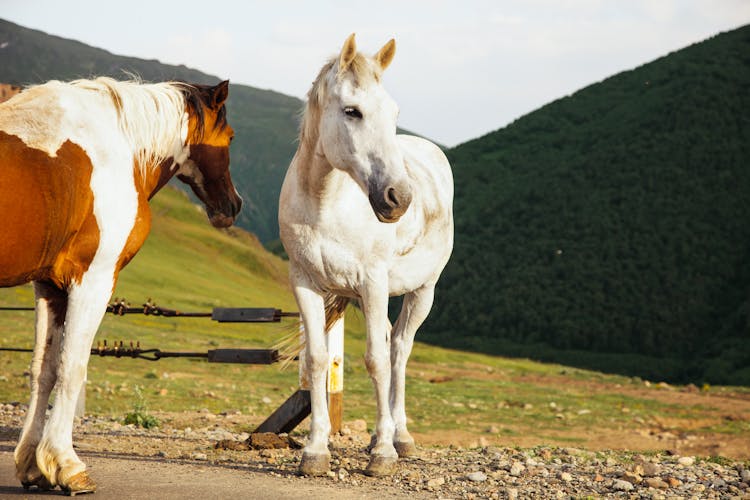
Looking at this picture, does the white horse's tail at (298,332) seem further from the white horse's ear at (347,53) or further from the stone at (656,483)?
the stone at (656,483)

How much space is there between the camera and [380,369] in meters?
6.62

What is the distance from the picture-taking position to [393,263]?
714cm

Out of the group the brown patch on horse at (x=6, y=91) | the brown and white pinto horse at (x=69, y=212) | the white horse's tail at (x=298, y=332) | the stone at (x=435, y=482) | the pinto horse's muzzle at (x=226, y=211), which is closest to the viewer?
the brown and white pinto horse at (x=69, y=212)

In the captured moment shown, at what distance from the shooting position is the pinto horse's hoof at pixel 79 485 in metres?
5.36

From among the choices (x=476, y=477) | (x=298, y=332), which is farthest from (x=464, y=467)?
(x=298, y=332)

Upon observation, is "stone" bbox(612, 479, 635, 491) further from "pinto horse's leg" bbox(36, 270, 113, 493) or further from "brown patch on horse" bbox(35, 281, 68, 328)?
"brown patch on horse" bbox(35, 281, 68, 328)

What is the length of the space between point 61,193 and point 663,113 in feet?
183

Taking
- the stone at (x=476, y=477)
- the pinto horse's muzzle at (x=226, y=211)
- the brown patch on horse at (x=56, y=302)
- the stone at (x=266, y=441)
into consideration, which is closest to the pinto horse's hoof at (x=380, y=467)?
the stone at (x=476, y=477)

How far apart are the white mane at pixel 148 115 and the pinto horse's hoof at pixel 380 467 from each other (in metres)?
2.76

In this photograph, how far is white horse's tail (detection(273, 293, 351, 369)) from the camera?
7828mm

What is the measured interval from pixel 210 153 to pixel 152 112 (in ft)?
2.05

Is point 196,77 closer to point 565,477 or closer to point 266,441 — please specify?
point 266,441

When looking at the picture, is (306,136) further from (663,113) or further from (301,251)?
(663,113)

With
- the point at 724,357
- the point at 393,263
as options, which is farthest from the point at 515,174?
the point at 393,263
